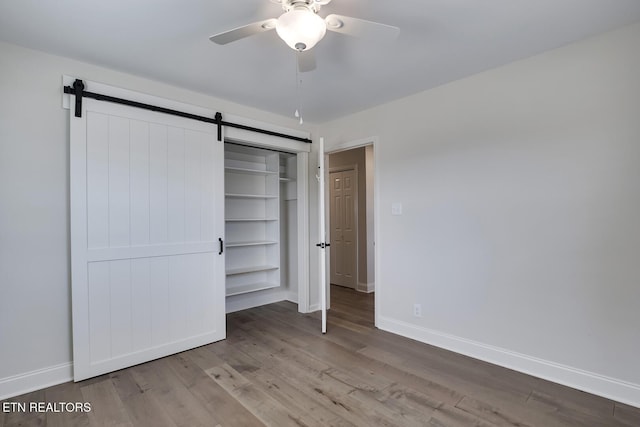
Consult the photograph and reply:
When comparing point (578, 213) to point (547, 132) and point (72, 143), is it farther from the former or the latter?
point (72, 143)

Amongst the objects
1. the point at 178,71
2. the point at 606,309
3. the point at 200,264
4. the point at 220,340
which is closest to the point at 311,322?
the point at 220,340

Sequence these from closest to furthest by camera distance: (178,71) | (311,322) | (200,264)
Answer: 1. (178,71)
2. (200,264)
3. (311,322)

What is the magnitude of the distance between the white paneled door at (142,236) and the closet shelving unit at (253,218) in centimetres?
104

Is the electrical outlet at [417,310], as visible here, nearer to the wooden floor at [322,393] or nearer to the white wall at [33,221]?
the wooden floor at [322,393]

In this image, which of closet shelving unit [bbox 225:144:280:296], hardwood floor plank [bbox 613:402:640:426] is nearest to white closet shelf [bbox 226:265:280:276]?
closet shelving unit [bbox 225:144:280:296]

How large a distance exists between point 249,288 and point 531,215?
3351 millimetres

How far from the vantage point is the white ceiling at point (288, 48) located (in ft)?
6.08

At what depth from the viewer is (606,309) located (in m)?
2.15

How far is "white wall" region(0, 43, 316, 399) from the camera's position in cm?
221

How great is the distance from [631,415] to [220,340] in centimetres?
327


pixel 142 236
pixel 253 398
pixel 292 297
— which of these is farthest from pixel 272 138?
pixel 253 398

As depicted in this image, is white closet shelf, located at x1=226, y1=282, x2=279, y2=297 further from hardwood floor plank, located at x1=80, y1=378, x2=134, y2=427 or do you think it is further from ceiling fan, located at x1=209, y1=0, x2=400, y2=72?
ceiling fan, located at x1=209, y1=0, x2=400, y2=72

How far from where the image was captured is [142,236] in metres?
2.74

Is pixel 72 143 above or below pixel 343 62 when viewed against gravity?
below
